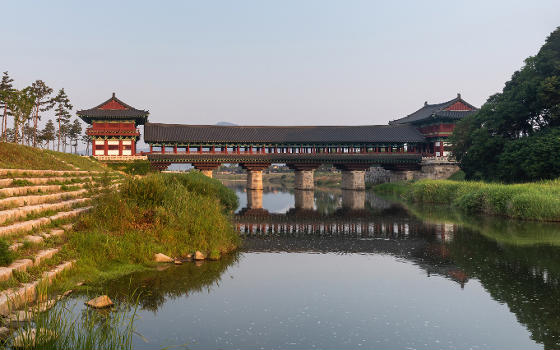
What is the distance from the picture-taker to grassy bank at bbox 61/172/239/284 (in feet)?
39.5

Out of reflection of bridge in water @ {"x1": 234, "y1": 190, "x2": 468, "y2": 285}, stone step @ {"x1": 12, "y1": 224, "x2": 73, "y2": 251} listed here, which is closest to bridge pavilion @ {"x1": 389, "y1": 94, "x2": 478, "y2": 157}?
reflection of bridge in water @ {"x1": 234, "y1": 190, "x2": 468, "y2": 285}

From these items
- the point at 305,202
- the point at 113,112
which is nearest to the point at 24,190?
the point at 305,202

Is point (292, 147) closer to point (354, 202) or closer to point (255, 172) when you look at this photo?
point (255, 172)

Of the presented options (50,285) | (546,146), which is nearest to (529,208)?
(546,146)

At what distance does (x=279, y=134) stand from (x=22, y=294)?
50.2 m

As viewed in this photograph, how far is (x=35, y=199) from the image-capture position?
14.8 m

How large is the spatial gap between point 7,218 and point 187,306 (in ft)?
18.9

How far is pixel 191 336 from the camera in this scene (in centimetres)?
805

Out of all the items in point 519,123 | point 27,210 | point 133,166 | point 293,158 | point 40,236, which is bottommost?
point 40,236

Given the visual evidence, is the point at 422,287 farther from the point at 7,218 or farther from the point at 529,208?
the point at 529,208

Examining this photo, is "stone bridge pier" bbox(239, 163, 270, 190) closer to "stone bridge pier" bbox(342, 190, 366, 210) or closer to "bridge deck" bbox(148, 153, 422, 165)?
"bridge deck" bbox(148, 153, 422, 165)

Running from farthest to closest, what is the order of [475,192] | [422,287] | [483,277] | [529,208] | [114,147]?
[114,147] < [475,192] < [529,208] < [483,277] < [422,287]

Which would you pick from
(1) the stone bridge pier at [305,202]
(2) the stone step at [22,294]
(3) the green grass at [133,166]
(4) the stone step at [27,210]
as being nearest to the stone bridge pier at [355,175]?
(1) the stone bridge pier at [305,202]

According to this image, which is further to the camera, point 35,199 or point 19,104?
point 19,104
